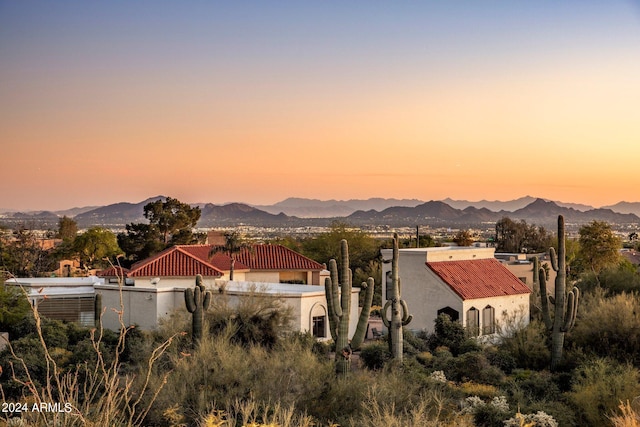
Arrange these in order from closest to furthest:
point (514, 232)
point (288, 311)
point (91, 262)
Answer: point (288, 311), point (91, 262), point (514, 232)

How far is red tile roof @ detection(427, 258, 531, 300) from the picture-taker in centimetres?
3075

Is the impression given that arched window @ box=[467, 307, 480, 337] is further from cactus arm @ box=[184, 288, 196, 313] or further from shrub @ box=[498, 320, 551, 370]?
cactus arm @ box=[184, 288, 196, 313]

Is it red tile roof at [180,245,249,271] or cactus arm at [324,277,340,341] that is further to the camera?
red tile roof at [180,245,249,271]

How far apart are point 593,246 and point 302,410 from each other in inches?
1891

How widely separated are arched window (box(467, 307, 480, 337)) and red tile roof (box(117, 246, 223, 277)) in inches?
466

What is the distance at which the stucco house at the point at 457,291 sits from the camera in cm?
3027

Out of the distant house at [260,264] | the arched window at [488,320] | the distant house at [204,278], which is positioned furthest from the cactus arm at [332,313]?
the distant house at [260,264]

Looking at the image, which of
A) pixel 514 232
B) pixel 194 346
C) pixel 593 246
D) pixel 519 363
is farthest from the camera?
pixel 514 232

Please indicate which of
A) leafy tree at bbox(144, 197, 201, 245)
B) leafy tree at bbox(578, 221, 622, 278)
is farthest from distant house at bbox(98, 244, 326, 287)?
leafy tree at bbox(578, 221, 622, 278)

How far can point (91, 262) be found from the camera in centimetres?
6338

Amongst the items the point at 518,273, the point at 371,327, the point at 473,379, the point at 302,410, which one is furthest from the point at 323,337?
the point at 518,273

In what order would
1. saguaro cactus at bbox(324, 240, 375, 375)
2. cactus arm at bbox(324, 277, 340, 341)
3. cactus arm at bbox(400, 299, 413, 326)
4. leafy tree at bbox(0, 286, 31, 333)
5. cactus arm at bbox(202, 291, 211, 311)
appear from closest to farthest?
saguaro cactus at bbox(324, 240, 375, 375), cactus arm at bbox(324, 277, 340, 341), cactus arm at bbox(400, 299, 413, 326), cactus arm at bbox(202, 291, 211, 311), leafy tree at bbox(0, 286, 31, 333)

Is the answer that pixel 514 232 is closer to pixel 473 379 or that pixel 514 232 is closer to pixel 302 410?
pixel 473 379

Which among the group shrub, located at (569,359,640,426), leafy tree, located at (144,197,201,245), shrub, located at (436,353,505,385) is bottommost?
shrub, located at (436,353,505,385)
